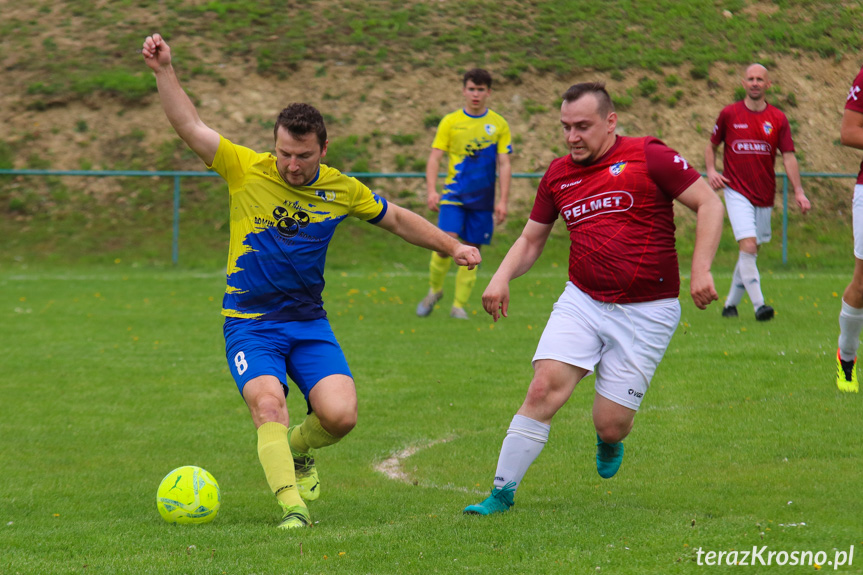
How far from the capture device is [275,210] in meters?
5.55

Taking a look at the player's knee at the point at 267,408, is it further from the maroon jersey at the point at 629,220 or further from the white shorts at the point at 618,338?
the maroon jersey at the point at 629,220

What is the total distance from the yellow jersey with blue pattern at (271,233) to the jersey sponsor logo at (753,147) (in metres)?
7.03

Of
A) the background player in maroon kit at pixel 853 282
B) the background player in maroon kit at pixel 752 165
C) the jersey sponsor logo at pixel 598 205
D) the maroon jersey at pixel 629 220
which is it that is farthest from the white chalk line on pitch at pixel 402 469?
the background player in maroon kit at pixel 752 165

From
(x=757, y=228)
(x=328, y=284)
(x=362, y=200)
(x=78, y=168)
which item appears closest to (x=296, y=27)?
(x=78, y=168)

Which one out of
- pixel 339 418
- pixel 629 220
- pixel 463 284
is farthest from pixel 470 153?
pixel 339 418

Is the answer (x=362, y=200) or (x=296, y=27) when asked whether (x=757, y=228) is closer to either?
(x=362, y=200)

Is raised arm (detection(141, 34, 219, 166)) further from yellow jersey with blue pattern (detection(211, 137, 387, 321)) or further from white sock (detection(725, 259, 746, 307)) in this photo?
white sock (detection(725, 259, 746, 307))

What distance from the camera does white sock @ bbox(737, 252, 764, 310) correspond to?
11.1 m

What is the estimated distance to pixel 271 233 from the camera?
18.2 ft

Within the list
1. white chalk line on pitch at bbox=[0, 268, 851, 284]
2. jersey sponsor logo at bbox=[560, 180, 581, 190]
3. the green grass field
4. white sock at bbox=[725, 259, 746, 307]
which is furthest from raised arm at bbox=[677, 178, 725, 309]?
white chalk line on pitch at bbox=[0, 268, 851, 284]

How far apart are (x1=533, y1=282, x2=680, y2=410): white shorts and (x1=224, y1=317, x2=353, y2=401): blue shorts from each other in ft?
4.06

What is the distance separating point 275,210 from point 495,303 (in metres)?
1.37

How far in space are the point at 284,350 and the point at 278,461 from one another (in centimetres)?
71

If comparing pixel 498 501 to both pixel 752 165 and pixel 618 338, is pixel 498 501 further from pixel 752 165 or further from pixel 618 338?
pixel 752 165
